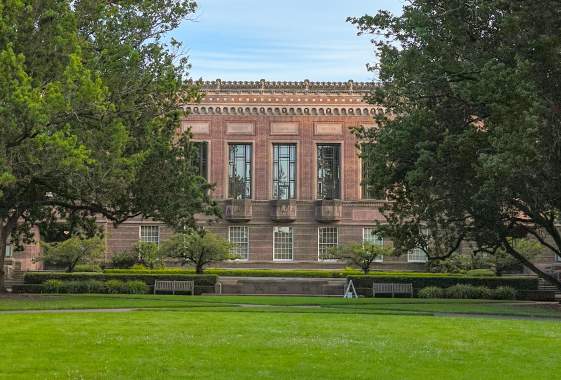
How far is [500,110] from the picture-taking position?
79.5 ft

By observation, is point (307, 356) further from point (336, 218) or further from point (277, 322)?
point (336, 218)

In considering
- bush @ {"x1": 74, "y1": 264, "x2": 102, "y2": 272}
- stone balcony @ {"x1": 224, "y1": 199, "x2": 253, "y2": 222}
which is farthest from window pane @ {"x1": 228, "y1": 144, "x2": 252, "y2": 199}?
bush @ {"x1": 74, "y1": 264, "x2": 102, "y2": 272}

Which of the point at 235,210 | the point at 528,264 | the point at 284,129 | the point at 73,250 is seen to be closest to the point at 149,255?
the point at 73,250

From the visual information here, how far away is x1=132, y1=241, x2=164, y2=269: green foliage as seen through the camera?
53.6 metres

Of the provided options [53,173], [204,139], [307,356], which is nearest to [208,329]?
[307,356]

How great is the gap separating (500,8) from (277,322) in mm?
11361

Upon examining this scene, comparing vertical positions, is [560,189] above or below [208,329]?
above

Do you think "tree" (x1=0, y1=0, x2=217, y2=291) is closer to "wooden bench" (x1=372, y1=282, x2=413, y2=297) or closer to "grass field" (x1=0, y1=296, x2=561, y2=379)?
"grass field" (x1=0, y1=296, x2=561, y2=379)

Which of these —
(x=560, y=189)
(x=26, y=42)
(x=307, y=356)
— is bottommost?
(x=307, y=356)

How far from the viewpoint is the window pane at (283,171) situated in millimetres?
58969

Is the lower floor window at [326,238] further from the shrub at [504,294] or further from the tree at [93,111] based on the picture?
the tree at [93,111]

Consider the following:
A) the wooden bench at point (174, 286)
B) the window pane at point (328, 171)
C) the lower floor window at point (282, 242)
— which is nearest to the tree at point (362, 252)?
the lower floor window at point (282, 242)

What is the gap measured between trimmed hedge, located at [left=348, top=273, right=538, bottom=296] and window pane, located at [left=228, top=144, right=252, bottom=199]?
714 inches

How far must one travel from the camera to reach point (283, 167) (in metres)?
59.0
